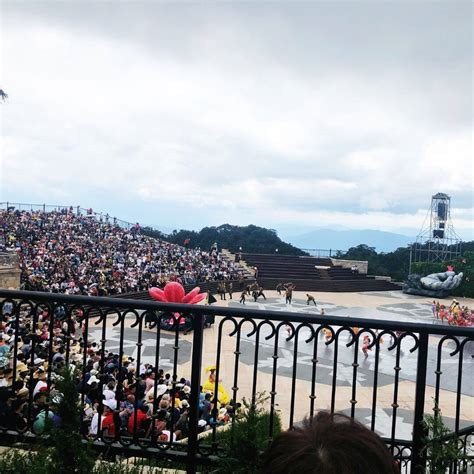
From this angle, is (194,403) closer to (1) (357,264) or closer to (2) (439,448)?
(2) (439,448)

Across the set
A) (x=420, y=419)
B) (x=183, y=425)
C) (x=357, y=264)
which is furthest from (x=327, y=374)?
(x=357, y=264)

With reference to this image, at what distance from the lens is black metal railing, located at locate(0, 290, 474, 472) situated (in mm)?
2852

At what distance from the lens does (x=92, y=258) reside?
91.6ft

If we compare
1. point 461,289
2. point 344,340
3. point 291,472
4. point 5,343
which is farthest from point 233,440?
point 461,289

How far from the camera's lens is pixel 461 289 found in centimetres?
3397

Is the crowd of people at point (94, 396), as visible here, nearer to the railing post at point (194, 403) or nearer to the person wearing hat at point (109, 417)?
the person wearing hat at point (109, 417)

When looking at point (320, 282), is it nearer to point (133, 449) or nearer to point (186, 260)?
point (186, 260)

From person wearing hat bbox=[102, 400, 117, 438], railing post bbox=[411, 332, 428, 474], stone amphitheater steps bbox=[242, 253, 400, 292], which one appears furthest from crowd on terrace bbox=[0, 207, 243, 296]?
railing post bbox=[411, 332, 428, 474]

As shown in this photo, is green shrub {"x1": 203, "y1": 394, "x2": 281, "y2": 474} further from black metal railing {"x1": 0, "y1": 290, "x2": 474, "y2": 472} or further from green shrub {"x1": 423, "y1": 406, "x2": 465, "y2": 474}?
green shrub {"x1": 423, "y1": 406, "x2": 465, "y2": 474}

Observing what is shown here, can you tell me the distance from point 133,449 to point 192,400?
503 mm

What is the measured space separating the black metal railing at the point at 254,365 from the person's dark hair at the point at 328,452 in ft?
0.92

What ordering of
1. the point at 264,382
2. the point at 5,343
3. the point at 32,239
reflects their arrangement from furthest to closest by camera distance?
the point at 32,239 < the point at 264,382 < the point at 5,343

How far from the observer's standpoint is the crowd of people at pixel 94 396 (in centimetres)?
308

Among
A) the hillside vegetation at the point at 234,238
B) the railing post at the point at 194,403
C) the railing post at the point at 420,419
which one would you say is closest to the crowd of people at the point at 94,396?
the railing post at the point at 194,403
